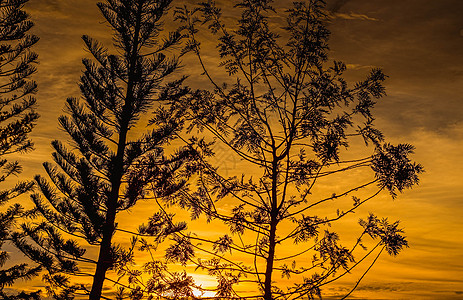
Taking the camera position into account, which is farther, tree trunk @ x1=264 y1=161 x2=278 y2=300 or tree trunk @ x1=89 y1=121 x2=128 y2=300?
tree trunk @ x1=89 y1=121 x2=128 y2=300

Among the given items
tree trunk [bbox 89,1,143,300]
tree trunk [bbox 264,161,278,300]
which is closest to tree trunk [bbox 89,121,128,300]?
tree trunk [bbox 89,1,143,300]

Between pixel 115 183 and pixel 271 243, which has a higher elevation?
pixel 115 183

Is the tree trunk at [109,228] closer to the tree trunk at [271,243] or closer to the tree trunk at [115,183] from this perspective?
the tree trunk at [115,183]

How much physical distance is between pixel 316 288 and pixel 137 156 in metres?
8.07

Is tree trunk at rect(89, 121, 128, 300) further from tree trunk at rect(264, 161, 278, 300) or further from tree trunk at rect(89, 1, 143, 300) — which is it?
tree trunk at rect(264, 161, 278, 300)

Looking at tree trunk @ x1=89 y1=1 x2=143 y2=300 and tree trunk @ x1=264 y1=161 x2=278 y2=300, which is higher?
tree trunk @ x1=89 y1=1 x2=143 y2=300

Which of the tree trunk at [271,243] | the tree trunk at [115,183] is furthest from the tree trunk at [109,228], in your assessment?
the tree trunk at [271,243]

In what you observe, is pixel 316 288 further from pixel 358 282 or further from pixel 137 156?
pixel 137 156

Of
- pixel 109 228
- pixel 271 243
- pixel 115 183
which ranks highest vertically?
pixel 115 183

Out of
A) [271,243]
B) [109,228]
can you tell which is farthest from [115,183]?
[271,243]

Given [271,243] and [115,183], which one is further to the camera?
[115,183]

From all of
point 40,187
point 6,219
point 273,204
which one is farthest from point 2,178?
point 273,204

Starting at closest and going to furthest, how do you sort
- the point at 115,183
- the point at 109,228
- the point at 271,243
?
the point at 271,243 → the point at 109,228 → the point at 115,183

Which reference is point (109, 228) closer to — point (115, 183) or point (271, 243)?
point (115, 183)
